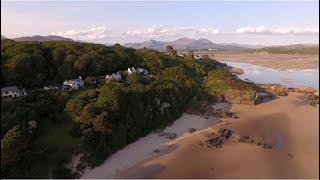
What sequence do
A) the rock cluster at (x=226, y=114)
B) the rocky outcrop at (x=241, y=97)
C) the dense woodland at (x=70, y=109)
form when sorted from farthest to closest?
the rocky outcrop at (x=241, y=97), the rock cluster at (x=226, y=114), the dense woodland at (x=70, y=109)

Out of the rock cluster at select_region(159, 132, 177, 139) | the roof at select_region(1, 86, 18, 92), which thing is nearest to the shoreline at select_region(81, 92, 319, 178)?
the rock cluster at select_region(159, 132, 177, 139)

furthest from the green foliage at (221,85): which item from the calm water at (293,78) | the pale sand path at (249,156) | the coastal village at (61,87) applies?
the calm water at (293,78)

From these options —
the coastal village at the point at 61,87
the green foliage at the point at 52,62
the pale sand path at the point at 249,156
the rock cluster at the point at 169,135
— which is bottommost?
the pale sand path at the point at 249,156

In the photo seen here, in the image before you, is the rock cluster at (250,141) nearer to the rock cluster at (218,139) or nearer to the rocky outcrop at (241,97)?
the rock cluster at (218,139)

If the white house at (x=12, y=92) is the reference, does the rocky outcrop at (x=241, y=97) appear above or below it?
below

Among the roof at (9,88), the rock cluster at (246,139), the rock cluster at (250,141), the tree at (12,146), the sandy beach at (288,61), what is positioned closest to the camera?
the tree at (12,146)

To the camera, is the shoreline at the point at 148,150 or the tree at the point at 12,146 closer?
the tree at the point at 12,146
